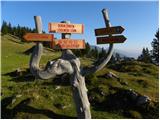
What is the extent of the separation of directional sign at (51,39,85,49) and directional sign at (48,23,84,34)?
0.44 meters

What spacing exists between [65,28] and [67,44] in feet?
2.39

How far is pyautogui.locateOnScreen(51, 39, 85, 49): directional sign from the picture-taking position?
14.8 meters

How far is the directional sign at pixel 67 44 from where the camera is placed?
14801 millimetres

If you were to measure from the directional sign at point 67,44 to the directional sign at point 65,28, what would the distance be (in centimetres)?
44

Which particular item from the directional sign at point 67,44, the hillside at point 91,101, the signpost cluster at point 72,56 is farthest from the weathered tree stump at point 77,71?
the hillside at point 91,101

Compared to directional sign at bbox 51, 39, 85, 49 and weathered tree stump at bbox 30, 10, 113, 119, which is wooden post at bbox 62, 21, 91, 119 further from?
directional sign at bbox 51, 39, 85, 49

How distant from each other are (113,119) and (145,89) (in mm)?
8436

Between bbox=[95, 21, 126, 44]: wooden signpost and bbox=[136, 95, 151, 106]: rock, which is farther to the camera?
bbox=[136, 95, 151, 106]: rock

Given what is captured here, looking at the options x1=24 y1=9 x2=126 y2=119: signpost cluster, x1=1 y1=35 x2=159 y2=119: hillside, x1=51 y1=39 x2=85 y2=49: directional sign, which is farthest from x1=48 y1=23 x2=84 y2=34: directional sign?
x1=1 y1=35 x2=159 y2=119: hillside

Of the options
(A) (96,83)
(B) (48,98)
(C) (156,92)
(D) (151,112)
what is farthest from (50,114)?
(C) (156,92)

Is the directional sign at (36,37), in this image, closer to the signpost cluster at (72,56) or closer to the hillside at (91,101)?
the signpost cluster at (72,56)

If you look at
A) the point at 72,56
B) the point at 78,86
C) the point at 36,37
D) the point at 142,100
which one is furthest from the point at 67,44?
the point at 142,100

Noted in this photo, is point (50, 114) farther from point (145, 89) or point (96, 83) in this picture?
point (145, 89)

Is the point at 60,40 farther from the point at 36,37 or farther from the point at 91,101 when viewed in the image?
the point at 91,101
